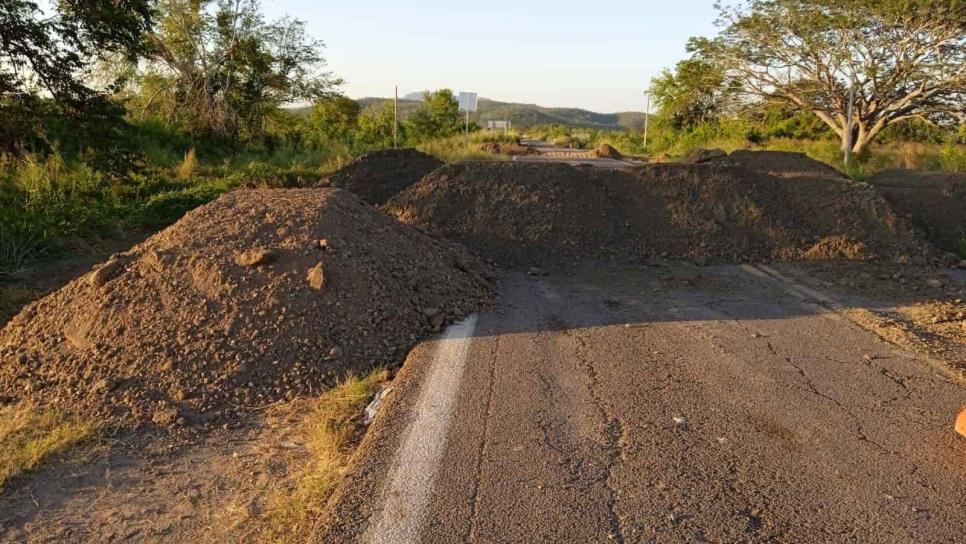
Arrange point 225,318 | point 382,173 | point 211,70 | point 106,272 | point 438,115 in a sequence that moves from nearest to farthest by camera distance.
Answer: point 225,318, point 106,272, point 382,173, point 211,70, point 438,115

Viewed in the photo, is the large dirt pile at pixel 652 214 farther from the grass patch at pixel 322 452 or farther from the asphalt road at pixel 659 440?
the grass patch at pixel 322 452

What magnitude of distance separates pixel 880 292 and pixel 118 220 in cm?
1039

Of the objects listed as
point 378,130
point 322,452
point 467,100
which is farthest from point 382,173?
point 378,130

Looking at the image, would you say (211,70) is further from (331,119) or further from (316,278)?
(316,278)

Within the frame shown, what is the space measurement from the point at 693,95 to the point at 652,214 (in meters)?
27.8

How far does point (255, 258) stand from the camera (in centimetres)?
571

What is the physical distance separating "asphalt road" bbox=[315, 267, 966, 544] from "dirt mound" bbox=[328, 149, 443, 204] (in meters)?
7.47

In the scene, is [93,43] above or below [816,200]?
above

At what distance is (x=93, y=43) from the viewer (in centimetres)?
1202

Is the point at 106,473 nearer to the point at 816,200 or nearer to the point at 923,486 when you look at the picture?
the point at 923,486

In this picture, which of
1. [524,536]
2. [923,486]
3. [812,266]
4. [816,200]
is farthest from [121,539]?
[816,200]

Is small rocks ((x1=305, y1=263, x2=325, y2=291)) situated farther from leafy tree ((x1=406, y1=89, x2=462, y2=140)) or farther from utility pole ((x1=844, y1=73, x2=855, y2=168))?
leafy tree ((x1=406, y1=89, x2=462, y2=140))

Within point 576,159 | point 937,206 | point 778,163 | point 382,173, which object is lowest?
point 937,206

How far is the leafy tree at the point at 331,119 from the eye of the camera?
27.9 metres
